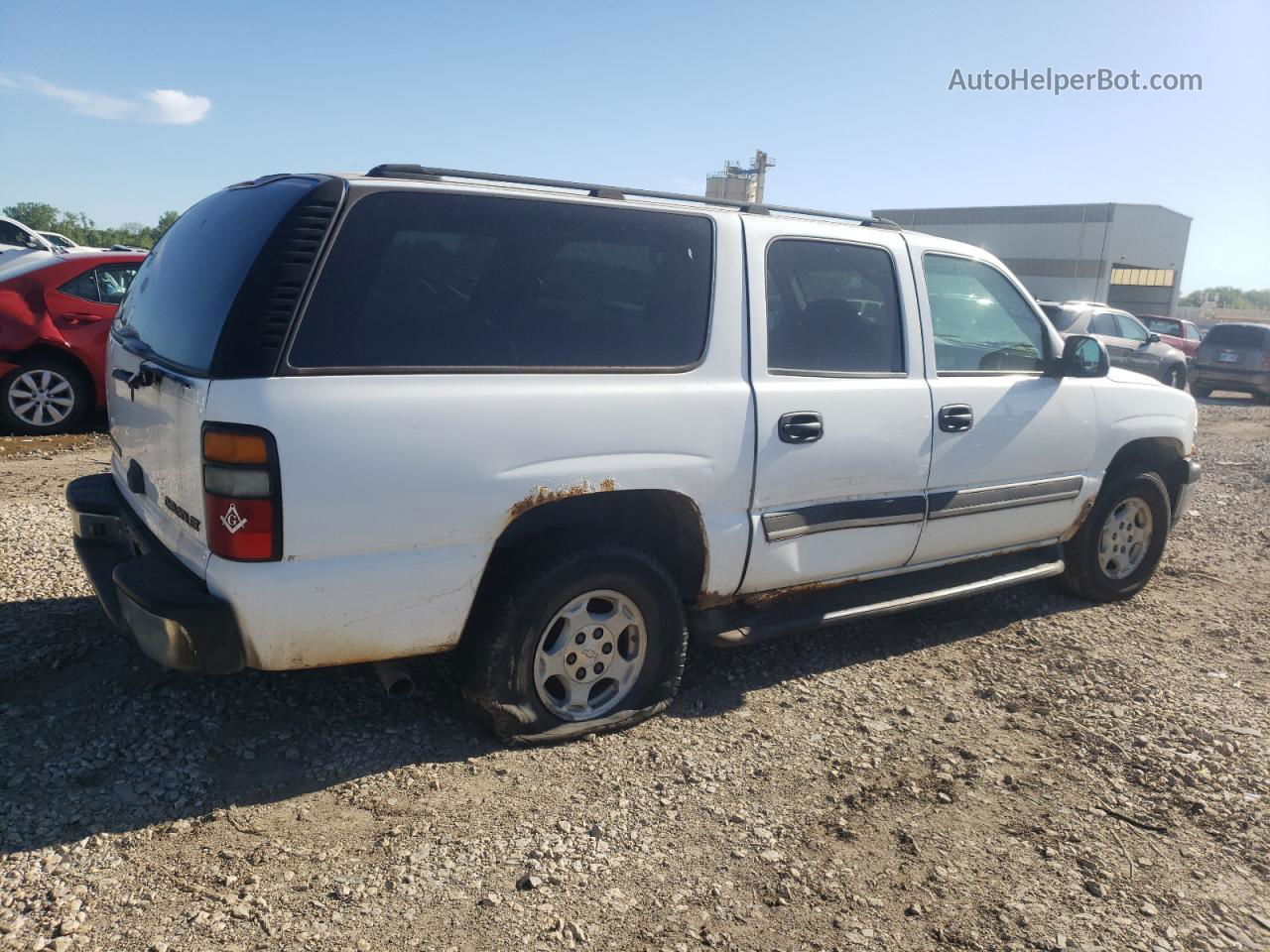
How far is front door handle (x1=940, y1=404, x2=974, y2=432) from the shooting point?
417 cm

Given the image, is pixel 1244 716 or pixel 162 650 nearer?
pixel 162 650

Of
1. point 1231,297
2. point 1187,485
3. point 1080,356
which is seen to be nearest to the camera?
point 1080,356

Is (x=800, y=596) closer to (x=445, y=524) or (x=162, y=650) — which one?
(x=445, y=524)

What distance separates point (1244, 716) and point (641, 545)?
108 inches

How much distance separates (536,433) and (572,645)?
80cm

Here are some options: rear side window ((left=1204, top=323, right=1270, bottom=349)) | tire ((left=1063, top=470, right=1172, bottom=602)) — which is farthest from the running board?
rear side window ((left=1204, top=323, right=1270, bottom=349))

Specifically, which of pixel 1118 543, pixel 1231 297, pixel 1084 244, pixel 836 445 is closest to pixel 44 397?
pixel 836 445

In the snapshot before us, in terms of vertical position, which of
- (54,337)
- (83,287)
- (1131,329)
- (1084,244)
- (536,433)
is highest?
(1084,244)

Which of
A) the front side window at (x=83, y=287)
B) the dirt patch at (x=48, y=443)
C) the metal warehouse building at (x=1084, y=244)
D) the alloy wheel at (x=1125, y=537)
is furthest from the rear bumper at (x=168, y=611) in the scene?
the metal warehouse building at (x=1084, y=244)

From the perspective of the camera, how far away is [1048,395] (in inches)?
183

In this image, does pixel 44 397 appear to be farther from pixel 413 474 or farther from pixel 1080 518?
pixel 1080 518

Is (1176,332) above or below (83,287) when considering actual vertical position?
above

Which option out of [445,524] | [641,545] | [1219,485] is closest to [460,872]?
Result: [445,524]

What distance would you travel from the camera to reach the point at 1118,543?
5395 mm
